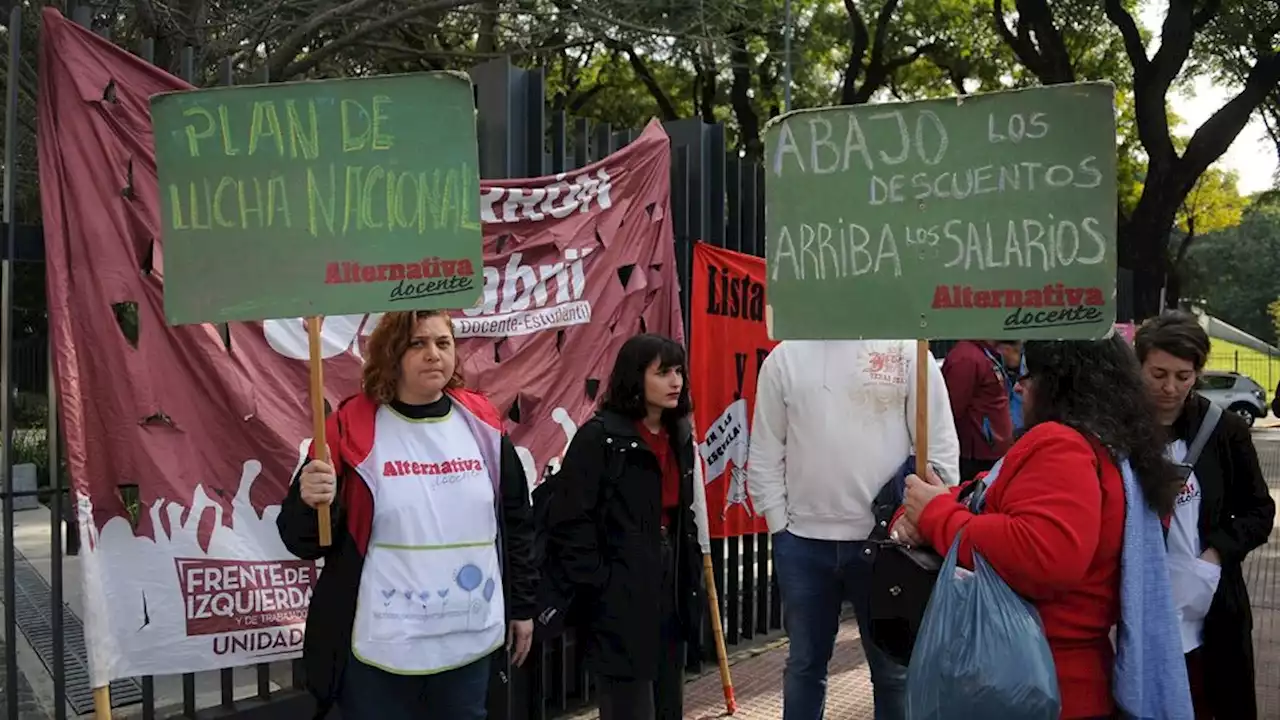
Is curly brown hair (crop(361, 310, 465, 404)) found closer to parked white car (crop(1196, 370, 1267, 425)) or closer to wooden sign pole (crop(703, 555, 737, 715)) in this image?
wooden sign pole (crop(703, 555, 737, 715))

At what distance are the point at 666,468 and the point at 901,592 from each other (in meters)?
1.15

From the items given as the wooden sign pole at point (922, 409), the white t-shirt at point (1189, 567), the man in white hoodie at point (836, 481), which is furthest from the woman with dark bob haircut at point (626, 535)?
the white t-shirt at point (1189, 567)

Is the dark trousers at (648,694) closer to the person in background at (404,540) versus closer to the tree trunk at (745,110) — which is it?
the person in background at (404,540)

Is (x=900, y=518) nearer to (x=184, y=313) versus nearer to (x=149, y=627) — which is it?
(x=184, y=313)

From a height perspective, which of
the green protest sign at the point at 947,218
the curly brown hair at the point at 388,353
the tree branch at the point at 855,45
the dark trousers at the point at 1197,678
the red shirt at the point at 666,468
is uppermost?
the tree branch at the point at 855,45

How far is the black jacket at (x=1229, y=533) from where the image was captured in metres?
3.19

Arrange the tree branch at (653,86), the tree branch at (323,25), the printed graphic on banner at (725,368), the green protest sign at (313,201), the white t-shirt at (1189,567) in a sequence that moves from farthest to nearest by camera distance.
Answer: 1. the tree branch at (653,86)
2. the tree branch at (323,25)
3. the printed graphic on banner at (725,368)
4. the white t-shirt at (1189,567)
5. the green protest sign at (313,201)

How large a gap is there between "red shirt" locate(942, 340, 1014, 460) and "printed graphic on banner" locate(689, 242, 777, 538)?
1.06 metres

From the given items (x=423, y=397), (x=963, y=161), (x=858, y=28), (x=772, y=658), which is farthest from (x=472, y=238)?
(x=858, y=28)

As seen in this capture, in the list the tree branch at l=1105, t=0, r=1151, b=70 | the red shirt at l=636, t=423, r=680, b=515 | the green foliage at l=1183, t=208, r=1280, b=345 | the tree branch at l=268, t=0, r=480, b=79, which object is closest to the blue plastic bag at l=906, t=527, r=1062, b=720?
the red shirt at l=636, t=423, r=680, b=515

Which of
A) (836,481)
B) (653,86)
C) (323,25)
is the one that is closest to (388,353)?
(836,481)

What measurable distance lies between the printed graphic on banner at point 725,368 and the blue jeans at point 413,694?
260 cm

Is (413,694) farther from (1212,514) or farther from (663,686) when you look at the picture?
(1212,514)

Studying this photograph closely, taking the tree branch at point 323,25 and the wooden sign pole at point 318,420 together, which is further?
the tree branch at point 323,25
